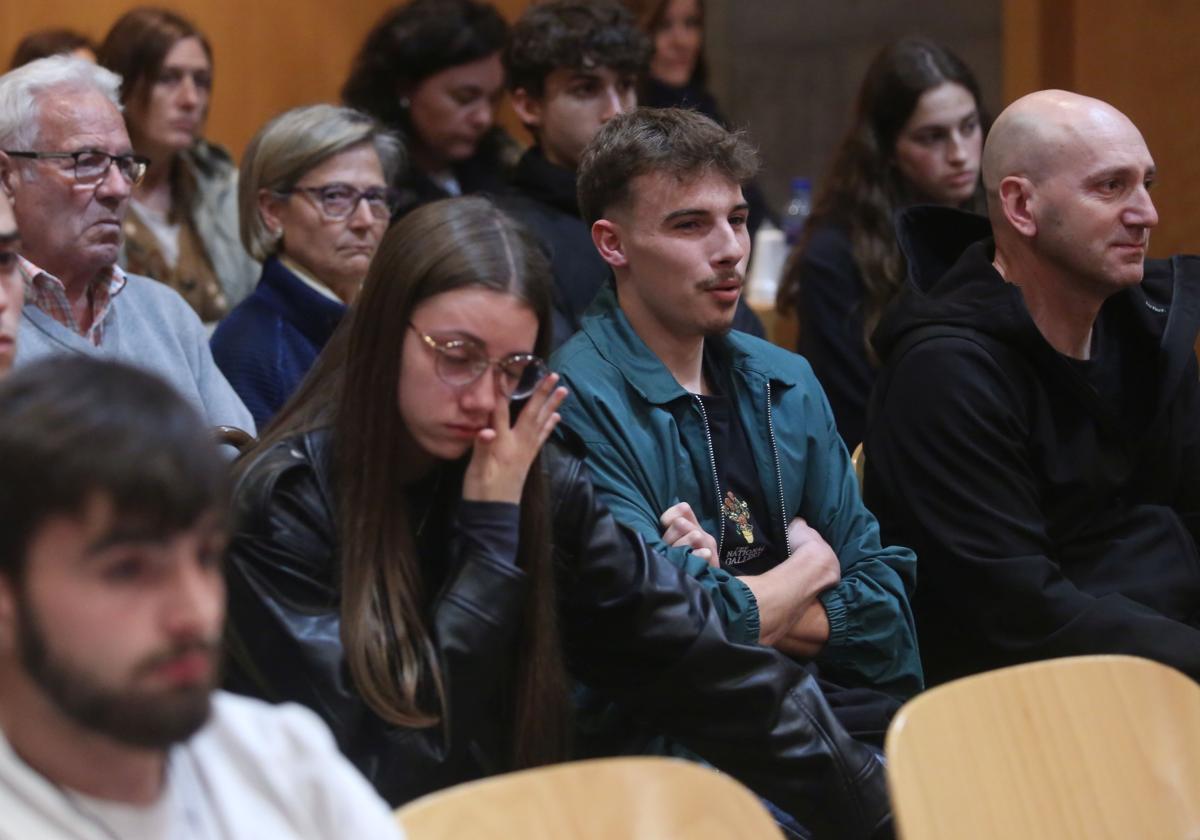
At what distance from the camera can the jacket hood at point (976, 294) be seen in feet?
9.11

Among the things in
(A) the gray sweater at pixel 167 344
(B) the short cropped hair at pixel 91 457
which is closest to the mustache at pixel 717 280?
(A) the gray sweater at pixel 167 344

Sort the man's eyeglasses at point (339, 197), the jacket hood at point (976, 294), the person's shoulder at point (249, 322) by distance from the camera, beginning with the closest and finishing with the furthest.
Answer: the jacket hood at point (976, 294), the person's shoulder at point (249, 322), the man's eyeglasses at point (339, 197)

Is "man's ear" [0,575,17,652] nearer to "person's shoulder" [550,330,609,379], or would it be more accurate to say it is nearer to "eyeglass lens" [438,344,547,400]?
"eyeglass lens" [438,344,547,400]

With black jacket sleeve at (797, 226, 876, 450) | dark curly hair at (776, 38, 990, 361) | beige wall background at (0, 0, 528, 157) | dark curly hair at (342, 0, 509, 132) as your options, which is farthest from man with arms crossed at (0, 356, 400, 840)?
beige wall background at (0, 0, 528, 157)

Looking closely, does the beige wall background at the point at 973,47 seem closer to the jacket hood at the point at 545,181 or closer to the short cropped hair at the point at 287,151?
the short cropped hair at the point at 287,151

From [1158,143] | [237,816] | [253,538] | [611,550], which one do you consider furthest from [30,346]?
[1158,143]

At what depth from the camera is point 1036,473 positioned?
2744 millimetres

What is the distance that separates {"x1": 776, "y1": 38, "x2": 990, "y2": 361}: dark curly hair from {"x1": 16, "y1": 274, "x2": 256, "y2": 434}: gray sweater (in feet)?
5.32

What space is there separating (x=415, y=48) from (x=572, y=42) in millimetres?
626

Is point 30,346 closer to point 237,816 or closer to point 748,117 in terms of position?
point 237,816

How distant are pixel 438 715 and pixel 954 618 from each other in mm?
1162

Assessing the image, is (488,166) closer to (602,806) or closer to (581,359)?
(581,359)

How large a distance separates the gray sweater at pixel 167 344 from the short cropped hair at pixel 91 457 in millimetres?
1589

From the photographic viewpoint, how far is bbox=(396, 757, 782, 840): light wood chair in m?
1.45
